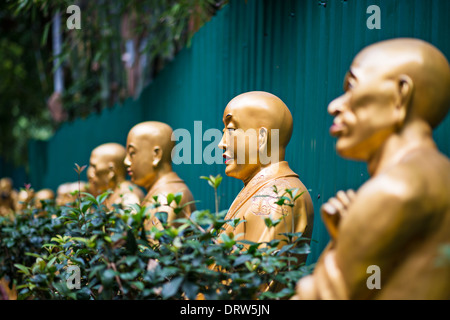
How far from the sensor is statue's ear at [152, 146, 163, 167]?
4.72 m


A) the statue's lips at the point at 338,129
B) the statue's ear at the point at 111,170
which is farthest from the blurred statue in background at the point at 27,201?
the statue's lips at the point at 338,129

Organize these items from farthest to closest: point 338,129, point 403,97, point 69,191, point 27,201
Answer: point 69,191, point 27,201, point 338,129, point 403,97

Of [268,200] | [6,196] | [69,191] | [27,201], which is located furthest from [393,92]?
[6,196]

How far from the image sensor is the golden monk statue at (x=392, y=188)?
177 centimetres

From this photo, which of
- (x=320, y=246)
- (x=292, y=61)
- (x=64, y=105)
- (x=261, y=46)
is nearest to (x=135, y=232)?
(x=320, y=246)

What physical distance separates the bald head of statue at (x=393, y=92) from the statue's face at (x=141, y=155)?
9.35ft

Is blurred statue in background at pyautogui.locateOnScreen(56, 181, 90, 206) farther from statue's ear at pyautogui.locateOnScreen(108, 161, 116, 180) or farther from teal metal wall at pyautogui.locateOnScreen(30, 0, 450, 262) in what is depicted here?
teal metal wall at pyautogui.locateOnScreen(30, 0, 450, 262)

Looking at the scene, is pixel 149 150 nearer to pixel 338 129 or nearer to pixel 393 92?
pixel 338 129

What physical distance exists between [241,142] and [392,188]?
1566 mm

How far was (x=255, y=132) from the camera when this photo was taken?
3219 mm

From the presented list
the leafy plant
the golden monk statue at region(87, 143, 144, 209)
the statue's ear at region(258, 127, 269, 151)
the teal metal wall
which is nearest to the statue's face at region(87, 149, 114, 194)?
the golden monk statue at region(87, 143, 144, 209)

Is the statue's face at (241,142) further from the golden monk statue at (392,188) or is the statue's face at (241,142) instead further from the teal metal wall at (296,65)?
the golden monk statue at (392,188)

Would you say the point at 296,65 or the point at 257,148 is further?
the point at 296,65

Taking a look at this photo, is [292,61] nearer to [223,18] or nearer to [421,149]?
[223,18]
